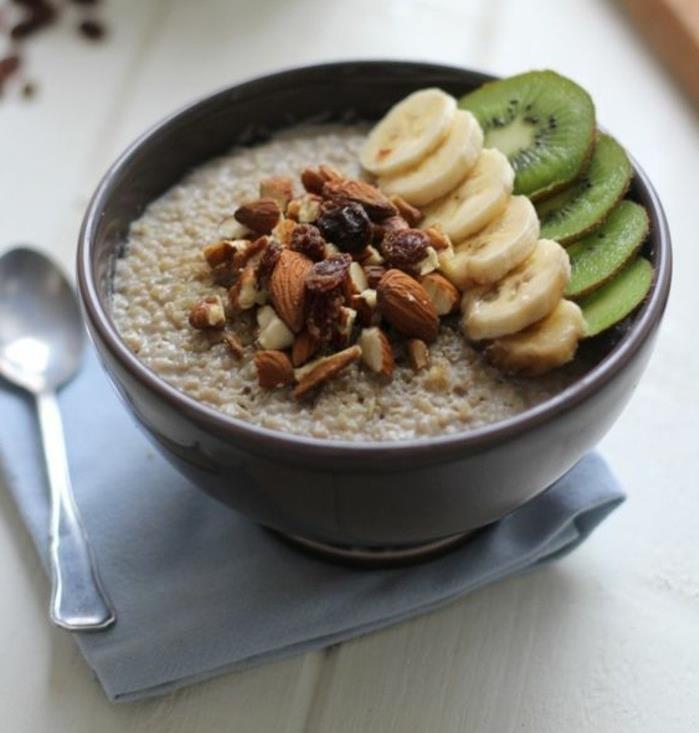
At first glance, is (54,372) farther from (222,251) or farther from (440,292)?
(440,292)

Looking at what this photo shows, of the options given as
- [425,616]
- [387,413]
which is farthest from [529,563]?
[387,413]

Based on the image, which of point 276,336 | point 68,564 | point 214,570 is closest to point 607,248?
point 276,336

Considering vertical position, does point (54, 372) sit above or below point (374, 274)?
below

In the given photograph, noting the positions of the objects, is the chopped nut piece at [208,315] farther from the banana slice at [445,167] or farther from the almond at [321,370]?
the banana slice at [445,167]

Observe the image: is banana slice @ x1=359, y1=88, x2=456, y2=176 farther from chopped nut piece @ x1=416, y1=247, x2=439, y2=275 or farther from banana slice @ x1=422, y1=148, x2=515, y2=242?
chopped nut piece @ x1=416, y1=247, x2=439, y2=275

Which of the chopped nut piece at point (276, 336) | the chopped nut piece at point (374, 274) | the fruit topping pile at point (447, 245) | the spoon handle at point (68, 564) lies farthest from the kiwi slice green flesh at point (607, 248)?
the spoon handle at point (68, 564)

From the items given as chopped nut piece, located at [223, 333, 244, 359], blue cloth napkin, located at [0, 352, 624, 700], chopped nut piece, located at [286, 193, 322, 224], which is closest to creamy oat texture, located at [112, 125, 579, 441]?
chopped nut piece, located at [223, 333, 244, 359]
